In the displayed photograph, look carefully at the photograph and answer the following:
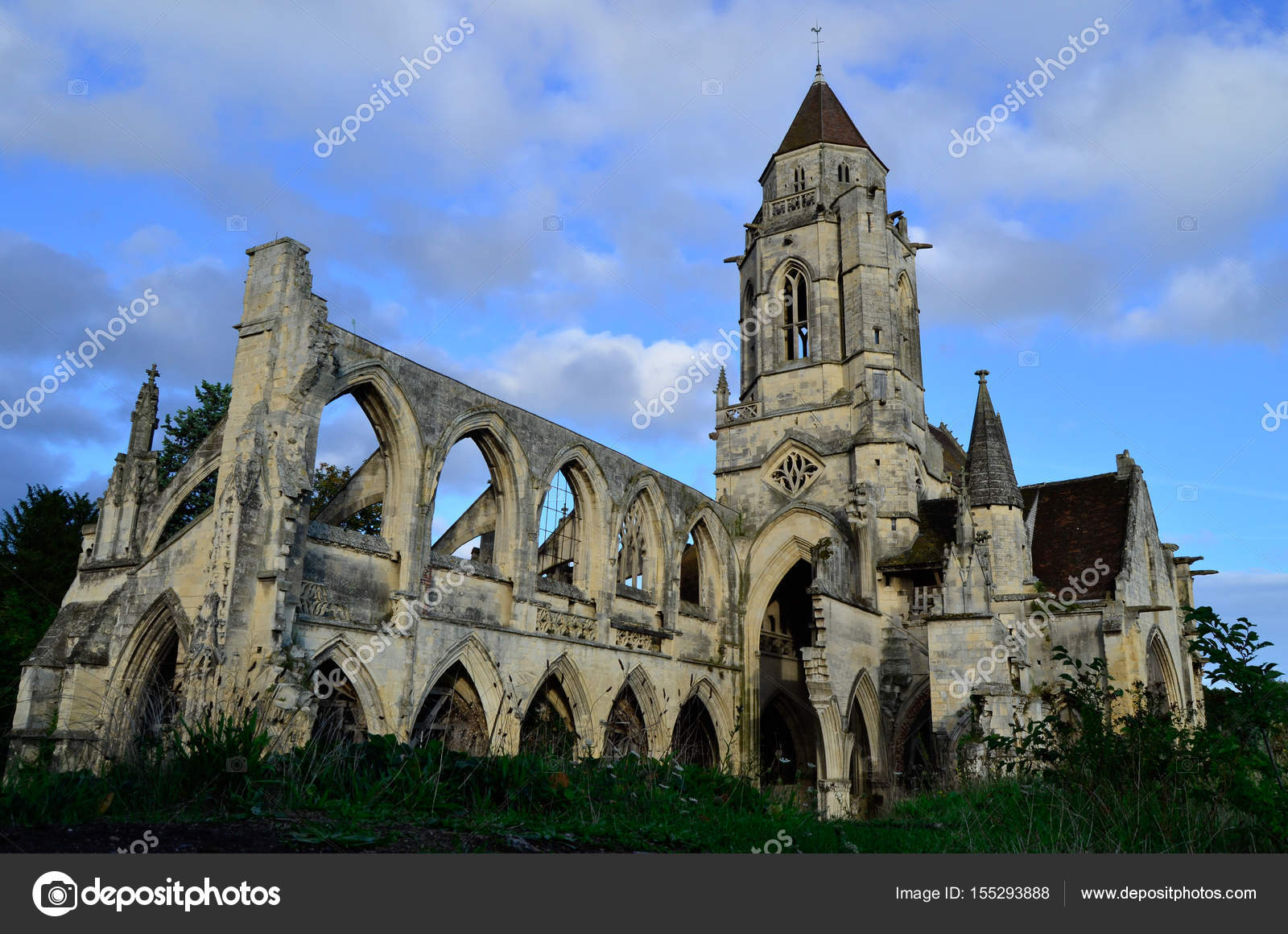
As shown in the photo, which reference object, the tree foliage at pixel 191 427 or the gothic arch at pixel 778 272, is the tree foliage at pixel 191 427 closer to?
the tree foliage at pixel 191 427

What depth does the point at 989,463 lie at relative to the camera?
67.7ft

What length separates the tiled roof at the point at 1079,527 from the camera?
22047mm

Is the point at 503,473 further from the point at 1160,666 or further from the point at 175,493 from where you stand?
the point at 1160,666

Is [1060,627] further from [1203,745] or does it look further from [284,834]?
[284,834]

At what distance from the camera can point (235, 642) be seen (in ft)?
38.5

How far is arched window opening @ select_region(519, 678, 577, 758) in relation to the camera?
635 inches

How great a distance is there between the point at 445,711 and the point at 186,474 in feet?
17.4

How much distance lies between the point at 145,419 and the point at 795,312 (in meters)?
16.3

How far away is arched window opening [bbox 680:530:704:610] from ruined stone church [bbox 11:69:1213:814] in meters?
0.10

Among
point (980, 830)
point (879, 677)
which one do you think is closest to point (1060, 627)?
point (879, 677)

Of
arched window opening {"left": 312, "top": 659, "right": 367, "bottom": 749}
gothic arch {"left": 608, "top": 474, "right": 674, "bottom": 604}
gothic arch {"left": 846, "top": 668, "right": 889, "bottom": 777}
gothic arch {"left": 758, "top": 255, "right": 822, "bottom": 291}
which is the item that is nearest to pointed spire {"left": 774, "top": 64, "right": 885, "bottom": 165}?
gothic arch {"left": 758, "top": 255, "right": 822, "bottom": 291}

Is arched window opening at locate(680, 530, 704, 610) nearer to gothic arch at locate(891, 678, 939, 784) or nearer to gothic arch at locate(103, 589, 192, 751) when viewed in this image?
gothic arch at locate(891, 678, 939, 784)
